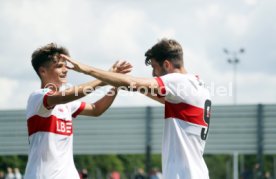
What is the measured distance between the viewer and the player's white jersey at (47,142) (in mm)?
10258

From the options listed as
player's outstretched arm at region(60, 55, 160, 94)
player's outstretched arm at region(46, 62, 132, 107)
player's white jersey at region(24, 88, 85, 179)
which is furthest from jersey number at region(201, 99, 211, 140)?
player's white jersey at region(24, 88, 85, 179)

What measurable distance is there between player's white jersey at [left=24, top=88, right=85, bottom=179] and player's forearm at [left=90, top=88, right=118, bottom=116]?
0.86 meters

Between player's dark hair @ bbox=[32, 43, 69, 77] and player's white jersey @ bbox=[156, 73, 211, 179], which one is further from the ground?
player's dark hair @ bbox=[32, 43, 69, 77]

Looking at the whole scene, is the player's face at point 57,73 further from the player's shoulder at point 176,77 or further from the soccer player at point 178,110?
the player's shoulder at point 176,77

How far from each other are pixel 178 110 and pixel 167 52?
582 mm

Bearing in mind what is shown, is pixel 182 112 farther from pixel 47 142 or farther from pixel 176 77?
pixel 47 142

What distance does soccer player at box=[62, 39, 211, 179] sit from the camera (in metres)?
9.16

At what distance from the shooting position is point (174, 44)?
9.37m

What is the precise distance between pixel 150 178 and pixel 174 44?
23.2 meters

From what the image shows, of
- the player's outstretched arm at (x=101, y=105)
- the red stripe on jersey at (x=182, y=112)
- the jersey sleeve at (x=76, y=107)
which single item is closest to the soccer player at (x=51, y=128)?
the jersey sleeve at (x=76, y=107)

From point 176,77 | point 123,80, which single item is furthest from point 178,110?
point 123,80

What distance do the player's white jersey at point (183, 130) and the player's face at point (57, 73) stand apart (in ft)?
5.44

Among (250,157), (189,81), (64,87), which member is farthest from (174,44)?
(250,157)

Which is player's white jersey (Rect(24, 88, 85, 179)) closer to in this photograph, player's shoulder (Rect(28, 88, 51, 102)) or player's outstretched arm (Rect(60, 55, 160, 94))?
player's shoulder (Rect(28, 88, 51, 102))
